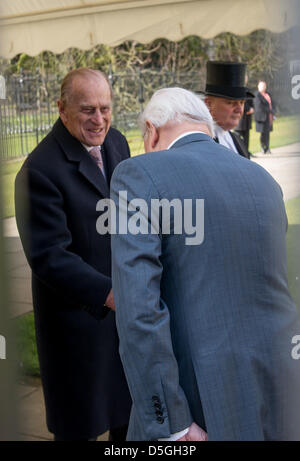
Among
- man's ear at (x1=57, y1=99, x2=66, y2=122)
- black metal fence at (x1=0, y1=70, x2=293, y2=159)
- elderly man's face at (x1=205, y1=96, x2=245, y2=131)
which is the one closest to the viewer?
man's ear at (x1=57, y1=99, x2=66, y2=122)

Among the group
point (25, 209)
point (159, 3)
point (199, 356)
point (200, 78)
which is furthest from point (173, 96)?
point (200, 78)

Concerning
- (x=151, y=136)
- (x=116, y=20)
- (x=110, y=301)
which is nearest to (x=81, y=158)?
(x=110, y=301)

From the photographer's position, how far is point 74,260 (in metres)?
2.21

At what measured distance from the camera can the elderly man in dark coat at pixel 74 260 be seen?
7.30ft

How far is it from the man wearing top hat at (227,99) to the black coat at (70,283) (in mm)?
1242

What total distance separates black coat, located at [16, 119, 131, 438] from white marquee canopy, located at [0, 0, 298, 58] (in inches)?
66.6

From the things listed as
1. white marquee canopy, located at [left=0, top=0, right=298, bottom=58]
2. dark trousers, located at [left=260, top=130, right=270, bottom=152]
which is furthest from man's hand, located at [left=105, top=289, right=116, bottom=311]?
dark trousers, located at [left=260, top=130, right=270, bottom=152]

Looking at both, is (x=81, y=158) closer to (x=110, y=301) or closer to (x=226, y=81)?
(x=110, y=301)

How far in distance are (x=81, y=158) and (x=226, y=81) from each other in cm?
180

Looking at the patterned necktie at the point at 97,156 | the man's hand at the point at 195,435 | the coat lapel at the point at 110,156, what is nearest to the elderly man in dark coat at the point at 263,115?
the coat lapel at the point at 110,156

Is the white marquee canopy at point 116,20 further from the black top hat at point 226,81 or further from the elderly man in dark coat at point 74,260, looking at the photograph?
the elderly man in dark coat at point 74,260

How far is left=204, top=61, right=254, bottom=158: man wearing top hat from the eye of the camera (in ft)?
11.8

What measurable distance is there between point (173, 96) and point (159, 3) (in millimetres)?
2809

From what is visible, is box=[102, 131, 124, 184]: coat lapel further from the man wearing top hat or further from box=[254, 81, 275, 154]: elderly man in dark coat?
box=[254, 81, 275, 154]: elderly man in dark coat
